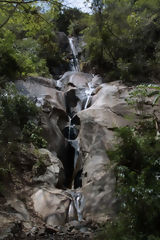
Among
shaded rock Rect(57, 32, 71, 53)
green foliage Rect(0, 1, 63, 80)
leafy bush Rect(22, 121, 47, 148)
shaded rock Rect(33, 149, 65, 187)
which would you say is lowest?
shaded rock Rect(33, 149, 65, 187)

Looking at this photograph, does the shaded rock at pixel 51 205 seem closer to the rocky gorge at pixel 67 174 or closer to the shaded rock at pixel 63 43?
the rocky gorge at pixel 67 174

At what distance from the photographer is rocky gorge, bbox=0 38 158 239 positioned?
5102 mm

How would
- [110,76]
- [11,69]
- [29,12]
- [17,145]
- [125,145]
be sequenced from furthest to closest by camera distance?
1. [110,76]
2. [11,69]
3. [17,145]
4. [29,12]
5. [125,145]

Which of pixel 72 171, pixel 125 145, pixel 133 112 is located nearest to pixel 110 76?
pixel 133 112

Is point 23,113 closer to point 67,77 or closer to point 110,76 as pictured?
point 110,76

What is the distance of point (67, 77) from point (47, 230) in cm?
1131

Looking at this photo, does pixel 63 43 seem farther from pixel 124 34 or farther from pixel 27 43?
pixel 124 34

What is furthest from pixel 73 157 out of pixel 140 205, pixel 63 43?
pixel 63 43

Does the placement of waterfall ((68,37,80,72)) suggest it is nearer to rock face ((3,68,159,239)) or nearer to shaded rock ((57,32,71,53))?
shaded rock ((57,32,71,53))

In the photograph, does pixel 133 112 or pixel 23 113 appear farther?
pixel 133 112

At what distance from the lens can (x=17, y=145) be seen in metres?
7.08

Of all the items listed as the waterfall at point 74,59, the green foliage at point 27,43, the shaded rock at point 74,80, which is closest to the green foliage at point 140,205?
the green foliage at point 27,43

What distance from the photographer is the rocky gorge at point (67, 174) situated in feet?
16.7

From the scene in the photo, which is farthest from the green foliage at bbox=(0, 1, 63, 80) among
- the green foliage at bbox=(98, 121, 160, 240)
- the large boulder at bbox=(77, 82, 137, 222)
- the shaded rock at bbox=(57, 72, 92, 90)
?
the green foliage at bbox=(98, 121, 160, 240)
